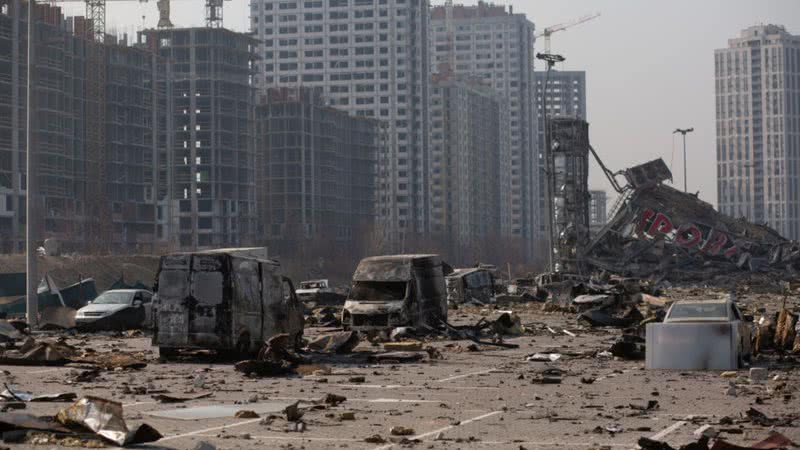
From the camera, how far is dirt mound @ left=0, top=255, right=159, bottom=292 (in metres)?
86.1

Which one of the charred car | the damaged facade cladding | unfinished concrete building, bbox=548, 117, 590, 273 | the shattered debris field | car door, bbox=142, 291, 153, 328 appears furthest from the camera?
the damaged facade cladding

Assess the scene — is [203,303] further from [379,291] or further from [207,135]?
[207,135]

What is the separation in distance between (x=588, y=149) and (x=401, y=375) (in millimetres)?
65510

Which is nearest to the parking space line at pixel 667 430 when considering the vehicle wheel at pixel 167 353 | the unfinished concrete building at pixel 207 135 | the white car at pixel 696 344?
the white car at pixel 696 344

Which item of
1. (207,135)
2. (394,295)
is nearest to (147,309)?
(394,295)

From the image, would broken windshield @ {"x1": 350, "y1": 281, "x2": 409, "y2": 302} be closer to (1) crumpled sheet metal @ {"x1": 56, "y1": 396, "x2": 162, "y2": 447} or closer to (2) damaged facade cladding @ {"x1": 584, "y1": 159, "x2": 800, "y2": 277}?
(1) crumpled sheet metal @ {"x1": 56, "y1": 396, "x2": 162, "y2": 447}

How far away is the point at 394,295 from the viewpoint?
36.4 metres

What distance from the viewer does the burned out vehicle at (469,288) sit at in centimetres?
6084

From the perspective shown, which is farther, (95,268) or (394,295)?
(95,268)

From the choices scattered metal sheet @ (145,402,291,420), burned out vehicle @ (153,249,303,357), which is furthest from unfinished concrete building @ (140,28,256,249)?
scattered metal sheet @ (145,402,291,420)

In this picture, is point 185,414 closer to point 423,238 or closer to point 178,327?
point 178,327

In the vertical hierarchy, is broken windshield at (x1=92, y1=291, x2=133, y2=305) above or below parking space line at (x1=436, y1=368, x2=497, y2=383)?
above

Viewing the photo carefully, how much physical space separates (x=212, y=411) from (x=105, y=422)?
3356mm

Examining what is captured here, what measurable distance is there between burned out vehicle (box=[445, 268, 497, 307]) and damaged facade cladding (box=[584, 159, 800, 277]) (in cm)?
3185
